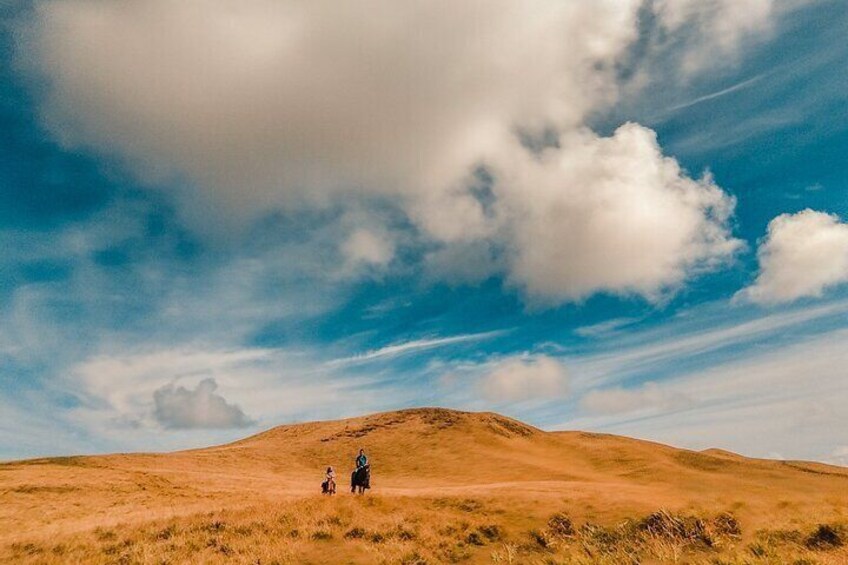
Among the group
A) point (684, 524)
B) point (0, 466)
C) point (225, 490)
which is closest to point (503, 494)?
point (684, 524)

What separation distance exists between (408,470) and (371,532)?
64.5 m

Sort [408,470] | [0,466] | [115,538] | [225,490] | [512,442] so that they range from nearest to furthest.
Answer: [115,538] → [225,490] → [0,466] → [408,470] → [512,442]

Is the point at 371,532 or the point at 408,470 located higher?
the point at 371,532

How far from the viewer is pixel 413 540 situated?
Answer: 2070 centimetres

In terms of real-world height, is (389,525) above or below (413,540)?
above

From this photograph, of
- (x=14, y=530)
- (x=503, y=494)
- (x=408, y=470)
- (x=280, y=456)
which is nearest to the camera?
(x=14, y=530)

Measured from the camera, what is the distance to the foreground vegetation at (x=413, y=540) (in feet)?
58.3

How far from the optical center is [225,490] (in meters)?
39.8

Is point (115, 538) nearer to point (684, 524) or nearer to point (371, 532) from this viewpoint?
point (371, 532)

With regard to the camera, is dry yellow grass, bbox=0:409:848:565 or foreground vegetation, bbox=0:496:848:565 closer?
foreground vegetation, bbox=0:496:848:565

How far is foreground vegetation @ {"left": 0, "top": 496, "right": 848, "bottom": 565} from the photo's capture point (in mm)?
17781

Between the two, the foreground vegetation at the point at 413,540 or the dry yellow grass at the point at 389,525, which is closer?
the foreground vegetation at the point at 413,540

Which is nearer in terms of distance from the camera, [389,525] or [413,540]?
[413,540]

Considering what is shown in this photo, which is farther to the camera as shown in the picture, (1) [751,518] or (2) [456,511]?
(2) [456,511]
